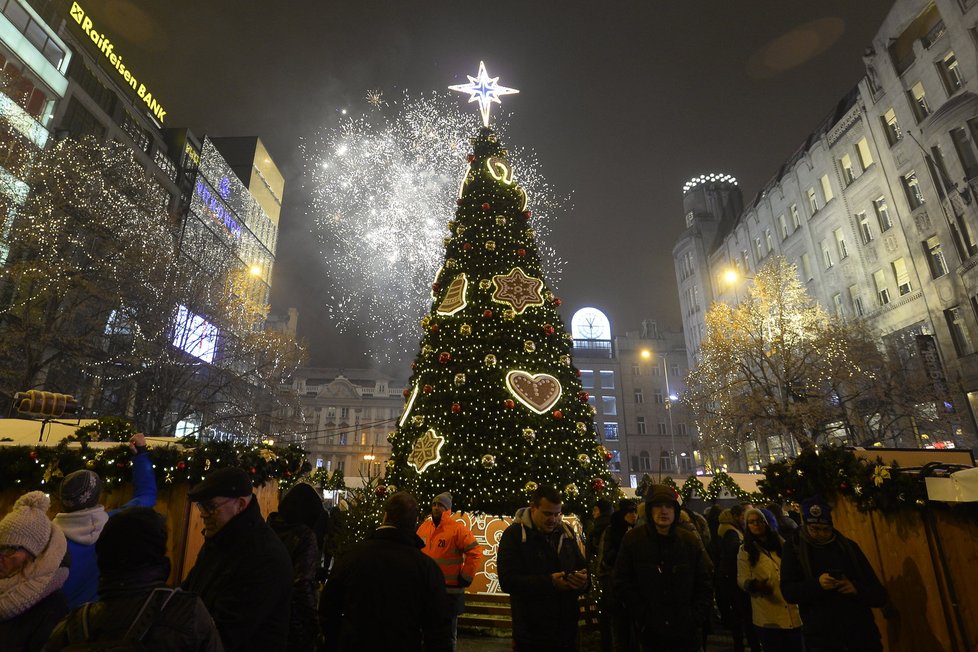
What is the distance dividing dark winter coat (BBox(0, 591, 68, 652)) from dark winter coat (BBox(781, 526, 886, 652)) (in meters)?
5.16

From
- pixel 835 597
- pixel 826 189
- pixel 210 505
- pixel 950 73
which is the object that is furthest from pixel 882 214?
pixel 210 505

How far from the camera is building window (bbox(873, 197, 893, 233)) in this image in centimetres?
2742

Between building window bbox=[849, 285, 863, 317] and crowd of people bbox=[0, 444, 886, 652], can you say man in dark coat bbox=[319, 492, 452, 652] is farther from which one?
building window bbox=[849, 285, 863, 317]

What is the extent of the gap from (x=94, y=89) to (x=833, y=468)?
4497cm

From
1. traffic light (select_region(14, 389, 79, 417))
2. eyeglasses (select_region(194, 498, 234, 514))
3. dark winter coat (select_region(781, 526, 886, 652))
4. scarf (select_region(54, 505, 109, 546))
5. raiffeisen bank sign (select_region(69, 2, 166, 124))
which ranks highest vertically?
raiffeisen bank sign (select_region(69, 2, 166, 124))

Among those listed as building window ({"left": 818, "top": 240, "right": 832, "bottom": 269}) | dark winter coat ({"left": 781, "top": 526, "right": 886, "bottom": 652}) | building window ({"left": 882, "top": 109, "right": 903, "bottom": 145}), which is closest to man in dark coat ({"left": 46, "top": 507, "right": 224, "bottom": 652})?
dark winter coat ({"left": 781, "top": 526, "right": 886, "bottom": 652})

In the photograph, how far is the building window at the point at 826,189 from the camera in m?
32.2

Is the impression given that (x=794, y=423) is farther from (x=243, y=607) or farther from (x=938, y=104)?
(x=243, y=607)

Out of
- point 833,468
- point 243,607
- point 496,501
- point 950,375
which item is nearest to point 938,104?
point 950,375

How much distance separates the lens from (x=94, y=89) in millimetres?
33688

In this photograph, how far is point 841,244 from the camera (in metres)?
31.1

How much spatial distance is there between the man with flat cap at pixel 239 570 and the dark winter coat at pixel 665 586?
2.62 metres

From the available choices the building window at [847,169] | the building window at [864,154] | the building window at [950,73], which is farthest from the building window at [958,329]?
the building window at [847,169]

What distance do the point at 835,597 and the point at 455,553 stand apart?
3661 millimetres
